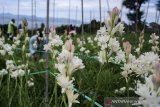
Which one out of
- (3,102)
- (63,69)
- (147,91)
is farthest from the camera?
(3,102)

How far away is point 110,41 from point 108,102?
14.6 inches

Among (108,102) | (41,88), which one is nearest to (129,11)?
(41,88)

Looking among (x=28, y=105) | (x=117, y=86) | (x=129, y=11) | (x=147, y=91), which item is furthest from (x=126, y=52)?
(x=129, y=11)

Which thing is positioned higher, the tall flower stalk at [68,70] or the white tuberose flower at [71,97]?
the tall flower stalk at [68,70]

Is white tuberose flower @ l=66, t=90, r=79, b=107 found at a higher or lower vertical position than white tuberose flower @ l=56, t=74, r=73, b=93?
lower

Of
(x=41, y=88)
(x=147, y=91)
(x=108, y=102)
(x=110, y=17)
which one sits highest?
(x=110, y=17)

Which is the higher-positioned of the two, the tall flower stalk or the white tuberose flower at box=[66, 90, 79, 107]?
the tall flower stalk

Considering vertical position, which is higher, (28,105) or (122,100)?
(122,100)

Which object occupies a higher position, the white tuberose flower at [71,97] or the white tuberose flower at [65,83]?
the white tuberose flower at [65,83]

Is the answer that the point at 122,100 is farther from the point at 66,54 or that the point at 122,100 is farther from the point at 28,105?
the point at 28,105

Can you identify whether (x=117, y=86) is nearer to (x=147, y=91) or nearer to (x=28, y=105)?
(x=28, y=105)

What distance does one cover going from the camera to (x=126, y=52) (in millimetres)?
1791

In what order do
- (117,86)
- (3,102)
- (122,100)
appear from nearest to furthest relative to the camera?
(122,100) < (3,102) < (117,86)

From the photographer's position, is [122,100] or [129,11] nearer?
[122,100]
